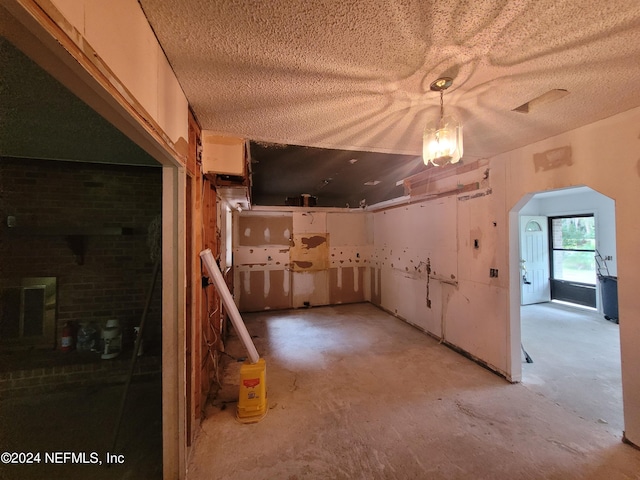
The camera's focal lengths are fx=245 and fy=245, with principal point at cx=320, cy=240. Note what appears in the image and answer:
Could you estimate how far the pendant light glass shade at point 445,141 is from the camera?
1.44 m

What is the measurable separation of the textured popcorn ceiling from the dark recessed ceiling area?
1.18m

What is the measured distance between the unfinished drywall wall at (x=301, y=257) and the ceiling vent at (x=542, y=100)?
145 inches

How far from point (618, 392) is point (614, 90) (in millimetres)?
2568

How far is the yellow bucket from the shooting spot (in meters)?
1.97

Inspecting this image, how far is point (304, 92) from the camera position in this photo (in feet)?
5.12

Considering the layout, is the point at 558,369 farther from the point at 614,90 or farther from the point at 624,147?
the point at 614,90

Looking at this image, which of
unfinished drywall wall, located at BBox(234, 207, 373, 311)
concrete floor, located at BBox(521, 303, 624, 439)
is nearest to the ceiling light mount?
concrete floor, located at BBox(521, 303, 624, 439)

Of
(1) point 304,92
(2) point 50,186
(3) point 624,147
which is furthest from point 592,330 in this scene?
(2) point 50,186

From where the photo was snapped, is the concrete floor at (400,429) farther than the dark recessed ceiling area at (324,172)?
No

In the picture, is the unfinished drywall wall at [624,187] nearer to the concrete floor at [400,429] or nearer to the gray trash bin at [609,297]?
the concrete floor at [400,429]

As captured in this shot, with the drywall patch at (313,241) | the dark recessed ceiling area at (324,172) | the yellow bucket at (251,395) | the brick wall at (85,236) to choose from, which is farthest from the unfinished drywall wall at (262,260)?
the yellow bucket at (251,395)

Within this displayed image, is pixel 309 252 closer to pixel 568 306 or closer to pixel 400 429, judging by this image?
pixel 400 429

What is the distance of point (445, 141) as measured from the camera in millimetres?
1450

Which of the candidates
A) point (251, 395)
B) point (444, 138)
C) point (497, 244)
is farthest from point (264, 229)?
point (444, 138)
